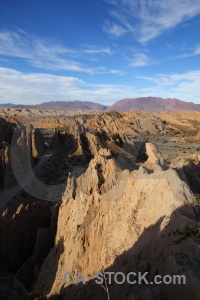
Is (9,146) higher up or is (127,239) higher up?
(127,239)

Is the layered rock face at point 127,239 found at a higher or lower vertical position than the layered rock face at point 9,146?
higher

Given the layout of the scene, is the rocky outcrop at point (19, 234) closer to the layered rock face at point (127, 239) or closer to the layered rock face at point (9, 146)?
the layered rock face at point (127, 239)

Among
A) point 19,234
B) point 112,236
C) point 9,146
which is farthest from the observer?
point 9,146

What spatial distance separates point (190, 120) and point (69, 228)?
120m

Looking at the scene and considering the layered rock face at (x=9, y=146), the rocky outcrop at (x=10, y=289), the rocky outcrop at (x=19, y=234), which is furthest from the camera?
the layered rock face at (x=9, y=146)

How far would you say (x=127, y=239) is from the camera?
1184cm

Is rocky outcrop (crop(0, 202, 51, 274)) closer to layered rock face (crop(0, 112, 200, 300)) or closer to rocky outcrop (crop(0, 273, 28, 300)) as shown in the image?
layered rock face (crop(0, 112, 200, 300))

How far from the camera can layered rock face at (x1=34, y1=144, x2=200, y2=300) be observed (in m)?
8.48

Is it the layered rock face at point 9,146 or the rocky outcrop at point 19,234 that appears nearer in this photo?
the rocky outcrop at point 19,234

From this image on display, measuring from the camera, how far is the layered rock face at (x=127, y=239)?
27.8 ft

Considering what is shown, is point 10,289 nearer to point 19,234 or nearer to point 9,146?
point 19,234

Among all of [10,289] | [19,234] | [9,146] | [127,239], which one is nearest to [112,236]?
[127,239]

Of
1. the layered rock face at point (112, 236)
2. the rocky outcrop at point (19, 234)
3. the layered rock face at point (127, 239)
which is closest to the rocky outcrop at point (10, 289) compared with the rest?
the layered rock face at point (112, 236)

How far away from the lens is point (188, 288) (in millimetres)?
7398
